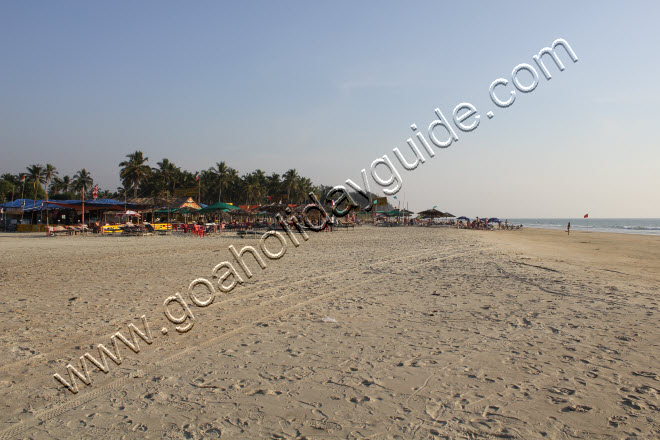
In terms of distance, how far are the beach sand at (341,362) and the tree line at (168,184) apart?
173 ft

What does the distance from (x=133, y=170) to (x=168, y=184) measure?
10870mm

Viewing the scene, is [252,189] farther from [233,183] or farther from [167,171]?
[167,171]

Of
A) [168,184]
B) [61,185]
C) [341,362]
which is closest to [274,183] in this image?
[168,184]

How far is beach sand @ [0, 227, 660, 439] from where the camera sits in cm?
275

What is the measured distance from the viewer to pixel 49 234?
22844 millimetres

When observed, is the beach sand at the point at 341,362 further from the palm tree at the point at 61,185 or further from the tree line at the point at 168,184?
the palm tree at the point at 61,185

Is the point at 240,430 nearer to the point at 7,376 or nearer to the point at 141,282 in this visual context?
the point at 7,376

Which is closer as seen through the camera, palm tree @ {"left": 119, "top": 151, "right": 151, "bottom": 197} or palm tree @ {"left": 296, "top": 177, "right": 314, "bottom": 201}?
palm tree @ {"left": 119, "top": 151, "right": 151, "bottom": 197}

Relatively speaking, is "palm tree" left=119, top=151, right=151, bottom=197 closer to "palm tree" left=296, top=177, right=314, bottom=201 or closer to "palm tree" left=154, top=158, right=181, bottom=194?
"palm tree" left=154, top=158, right=181, bottom=194

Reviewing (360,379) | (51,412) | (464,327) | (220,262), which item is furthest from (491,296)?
(220,262)

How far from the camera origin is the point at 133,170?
55.2 metres

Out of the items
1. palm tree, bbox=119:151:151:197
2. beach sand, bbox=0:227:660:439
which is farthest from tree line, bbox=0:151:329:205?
beach sand, bbox=0:227:660:439

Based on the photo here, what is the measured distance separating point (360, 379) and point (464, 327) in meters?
2.13

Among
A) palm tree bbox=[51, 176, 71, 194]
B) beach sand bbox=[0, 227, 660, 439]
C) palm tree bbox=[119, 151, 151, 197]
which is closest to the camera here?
beach sand bbox=[0, 227, 660, 439]
